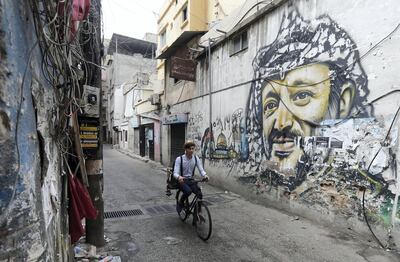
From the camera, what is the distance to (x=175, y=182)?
5.36m

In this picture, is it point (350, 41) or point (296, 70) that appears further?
point (296, 70)

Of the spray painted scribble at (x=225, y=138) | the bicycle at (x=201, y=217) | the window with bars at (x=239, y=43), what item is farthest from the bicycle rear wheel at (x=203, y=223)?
the window with bars at (x=239, y=43)

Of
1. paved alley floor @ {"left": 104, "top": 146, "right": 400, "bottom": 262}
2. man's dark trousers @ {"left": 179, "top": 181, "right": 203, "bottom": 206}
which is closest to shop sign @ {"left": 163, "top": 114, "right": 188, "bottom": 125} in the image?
paved alley floor @ {"left": 104, "top": 146, "right": 400, "bottom": 262}

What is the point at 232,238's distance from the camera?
465 cm

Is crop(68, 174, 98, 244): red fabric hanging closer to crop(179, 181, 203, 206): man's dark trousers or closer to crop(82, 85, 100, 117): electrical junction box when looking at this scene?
crop(82, 85, 100, 117): electrical junction box

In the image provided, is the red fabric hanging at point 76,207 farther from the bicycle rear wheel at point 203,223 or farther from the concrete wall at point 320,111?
the concrete wall at point 320,111

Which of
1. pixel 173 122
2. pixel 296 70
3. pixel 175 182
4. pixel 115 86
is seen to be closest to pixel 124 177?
pixel 173 122

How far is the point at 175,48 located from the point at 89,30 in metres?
9.43

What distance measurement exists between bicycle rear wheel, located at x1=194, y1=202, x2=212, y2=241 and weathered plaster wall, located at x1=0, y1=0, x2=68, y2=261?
9.11 feet

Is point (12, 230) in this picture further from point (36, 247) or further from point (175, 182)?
point (175, 182)

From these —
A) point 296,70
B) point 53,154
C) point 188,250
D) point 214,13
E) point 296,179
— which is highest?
point 214,13

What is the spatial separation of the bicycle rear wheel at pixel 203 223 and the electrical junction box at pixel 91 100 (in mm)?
2559

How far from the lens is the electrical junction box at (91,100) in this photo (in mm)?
4121

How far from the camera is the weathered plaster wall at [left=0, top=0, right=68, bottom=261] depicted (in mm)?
1624
